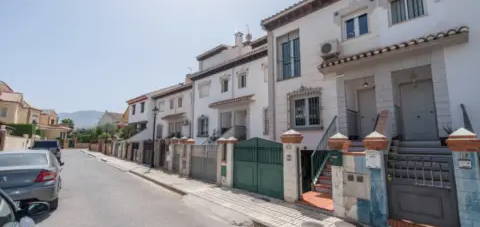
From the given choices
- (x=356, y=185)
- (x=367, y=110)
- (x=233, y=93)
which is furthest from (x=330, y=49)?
(x=233, y=93)

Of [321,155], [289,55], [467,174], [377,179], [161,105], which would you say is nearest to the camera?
[467,174]

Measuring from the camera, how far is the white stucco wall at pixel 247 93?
15.9m

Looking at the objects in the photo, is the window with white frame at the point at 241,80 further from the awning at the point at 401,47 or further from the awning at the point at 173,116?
the awning at the point at 173,116

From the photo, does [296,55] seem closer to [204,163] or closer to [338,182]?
[204,163]

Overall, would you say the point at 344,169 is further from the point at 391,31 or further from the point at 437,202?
the point at 391,31

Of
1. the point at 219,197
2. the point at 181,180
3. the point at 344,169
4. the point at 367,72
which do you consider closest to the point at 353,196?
the point at 344,169

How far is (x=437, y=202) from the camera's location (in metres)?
5.18

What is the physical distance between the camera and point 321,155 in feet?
31.3

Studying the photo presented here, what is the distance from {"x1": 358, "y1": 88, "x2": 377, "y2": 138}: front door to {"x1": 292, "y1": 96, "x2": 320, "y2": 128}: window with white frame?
1793 mm

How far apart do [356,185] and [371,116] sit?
510 centimetres

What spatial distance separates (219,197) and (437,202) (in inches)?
250

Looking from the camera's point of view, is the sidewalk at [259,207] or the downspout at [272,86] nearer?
the sidewalk at [259,207]

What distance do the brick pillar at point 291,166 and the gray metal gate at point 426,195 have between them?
8.52 feet

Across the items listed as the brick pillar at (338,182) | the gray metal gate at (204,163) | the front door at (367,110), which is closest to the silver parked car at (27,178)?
the gray metal gate at (204,163)
